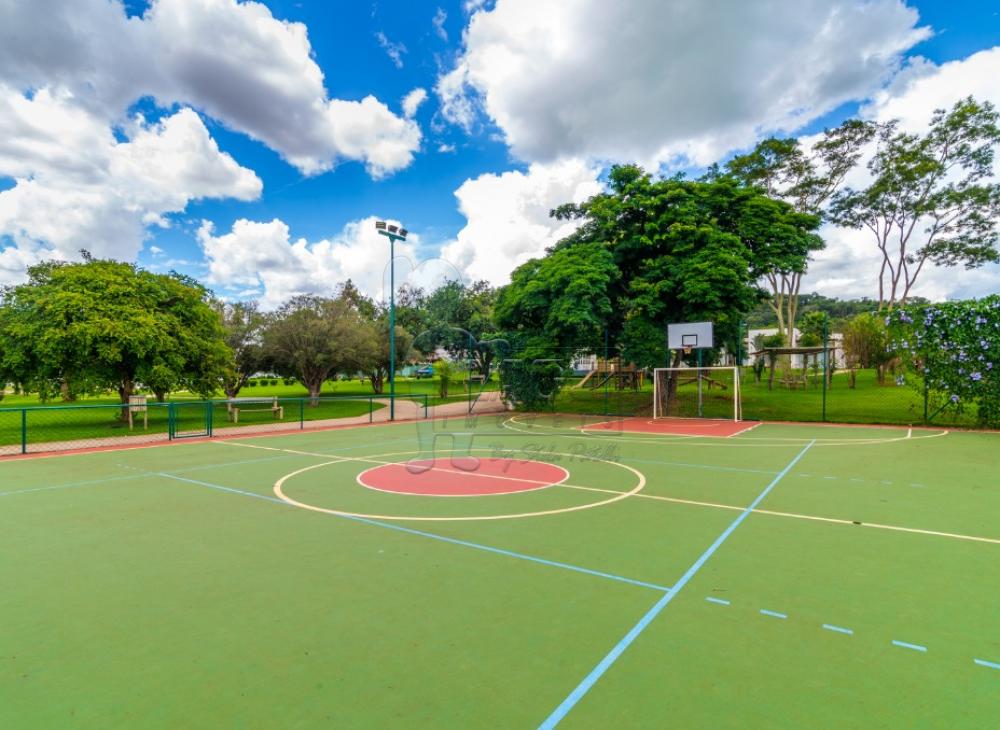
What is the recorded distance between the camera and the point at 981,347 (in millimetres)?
14117

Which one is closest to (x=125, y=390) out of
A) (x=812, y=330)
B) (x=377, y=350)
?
(x=377, y=350)

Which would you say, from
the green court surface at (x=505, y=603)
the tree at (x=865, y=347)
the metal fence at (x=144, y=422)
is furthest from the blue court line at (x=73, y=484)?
the tree at (x=865, y=347)

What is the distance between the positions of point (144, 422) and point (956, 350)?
2772 cm

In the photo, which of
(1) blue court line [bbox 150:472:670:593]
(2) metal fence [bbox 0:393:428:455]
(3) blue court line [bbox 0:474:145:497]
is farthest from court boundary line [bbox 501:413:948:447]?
(3) blue court line [bbox 0:474:145:497]

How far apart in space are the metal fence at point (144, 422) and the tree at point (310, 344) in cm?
221

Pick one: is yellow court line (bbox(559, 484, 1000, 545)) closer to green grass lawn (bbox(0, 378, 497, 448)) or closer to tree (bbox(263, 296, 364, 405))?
green grass lawn (bbox(0, 378, 497, 448))

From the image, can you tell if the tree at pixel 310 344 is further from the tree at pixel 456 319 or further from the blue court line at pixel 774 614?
the blue court line at pixel 774 614

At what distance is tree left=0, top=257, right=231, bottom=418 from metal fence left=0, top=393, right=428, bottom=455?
1249mm

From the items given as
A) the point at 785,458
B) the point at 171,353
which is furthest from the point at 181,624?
the point at 171,353

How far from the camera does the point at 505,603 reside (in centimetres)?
379

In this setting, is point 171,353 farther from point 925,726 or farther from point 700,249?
point 925,726

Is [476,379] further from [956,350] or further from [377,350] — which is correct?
[956,350]

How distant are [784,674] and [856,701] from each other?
339 millimetres

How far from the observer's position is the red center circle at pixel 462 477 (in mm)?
7578
